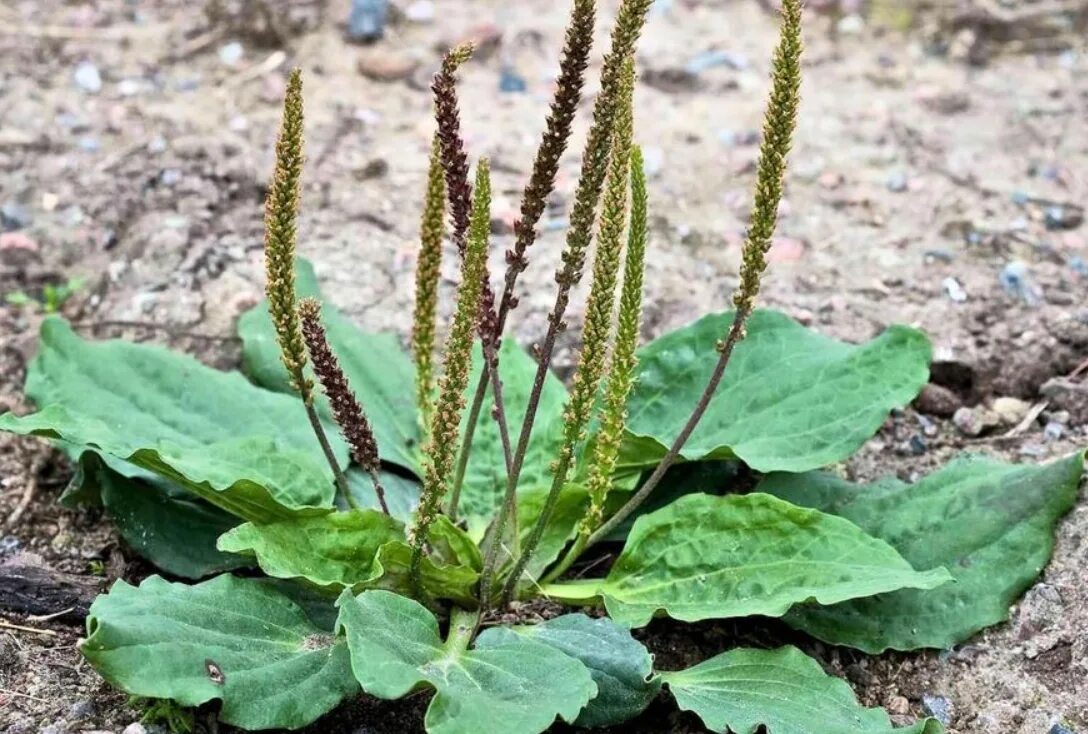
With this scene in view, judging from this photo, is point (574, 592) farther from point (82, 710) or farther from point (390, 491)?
point (82, 710)

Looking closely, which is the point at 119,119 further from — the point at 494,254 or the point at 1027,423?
the point at 1027,423

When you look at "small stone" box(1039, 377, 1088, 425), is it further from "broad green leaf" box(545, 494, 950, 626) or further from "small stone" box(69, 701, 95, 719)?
"small stone" box(69, 701, 95, 719)

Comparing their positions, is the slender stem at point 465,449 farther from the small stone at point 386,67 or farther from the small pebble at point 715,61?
the small pebble at point 715,61

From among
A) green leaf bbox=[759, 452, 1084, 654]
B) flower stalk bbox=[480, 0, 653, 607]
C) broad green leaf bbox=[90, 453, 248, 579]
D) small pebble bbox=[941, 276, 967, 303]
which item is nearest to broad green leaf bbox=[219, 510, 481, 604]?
broad green leaf bbox=[90, 453, 248, 579]

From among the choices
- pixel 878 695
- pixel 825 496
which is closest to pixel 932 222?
pixel 825 496

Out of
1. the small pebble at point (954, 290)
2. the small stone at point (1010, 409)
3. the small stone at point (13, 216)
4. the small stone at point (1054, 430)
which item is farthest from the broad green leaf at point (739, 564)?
the small stone at point (13, 216)
